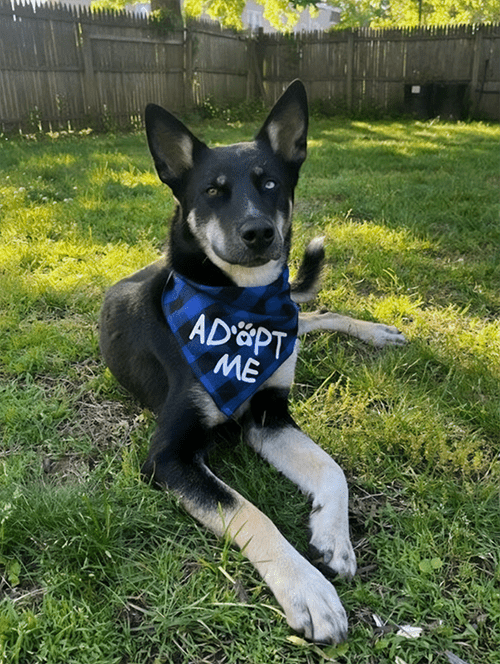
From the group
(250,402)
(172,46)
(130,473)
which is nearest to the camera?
(130,473)

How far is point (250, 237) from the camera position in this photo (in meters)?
2.28

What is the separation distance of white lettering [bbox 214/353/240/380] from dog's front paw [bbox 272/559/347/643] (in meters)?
0.84

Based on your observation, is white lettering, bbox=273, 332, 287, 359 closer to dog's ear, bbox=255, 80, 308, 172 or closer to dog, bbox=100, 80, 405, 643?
dog, bbox=100, 80, 405, 643

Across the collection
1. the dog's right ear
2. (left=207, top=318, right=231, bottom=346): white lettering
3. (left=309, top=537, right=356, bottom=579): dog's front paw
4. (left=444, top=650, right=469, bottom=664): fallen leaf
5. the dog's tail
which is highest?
the dog's right ear

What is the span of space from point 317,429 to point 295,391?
0.42 meters

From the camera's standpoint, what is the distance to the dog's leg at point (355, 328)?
3322mm

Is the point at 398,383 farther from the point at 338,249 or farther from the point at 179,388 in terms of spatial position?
the point at 338,249

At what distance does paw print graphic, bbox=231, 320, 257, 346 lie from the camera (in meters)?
2.37

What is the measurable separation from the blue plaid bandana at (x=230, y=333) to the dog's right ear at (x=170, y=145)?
52 cm

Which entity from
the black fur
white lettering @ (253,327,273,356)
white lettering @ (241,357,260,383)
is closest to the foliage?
the black fur

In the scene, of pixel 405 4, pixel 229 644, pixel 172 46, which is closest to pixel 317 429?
pixel 229 644

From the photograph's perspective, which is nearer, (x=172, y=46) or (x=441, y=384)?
(x=441, y=384)

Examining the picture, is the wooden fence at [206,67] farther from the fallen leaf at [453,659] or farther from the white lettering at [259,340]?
the fallen leaf at [453,659]

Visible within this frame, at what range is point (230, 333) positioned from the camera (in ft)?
7.77
